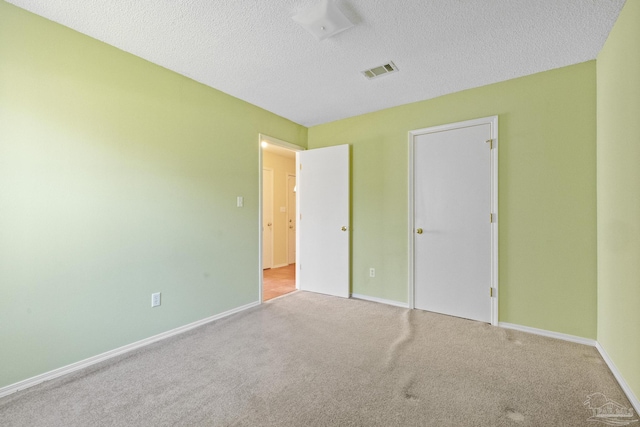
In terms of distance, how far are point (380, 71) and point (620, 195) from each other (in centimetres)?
201

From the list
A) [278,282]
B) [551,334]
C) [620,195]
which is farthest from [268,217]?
[620,195]

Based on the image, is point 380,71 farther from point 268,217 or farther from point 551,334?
point 268,217

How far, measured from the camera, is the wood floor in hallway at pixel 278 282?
3925mm

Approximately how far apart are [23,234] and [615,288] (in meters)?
4.00

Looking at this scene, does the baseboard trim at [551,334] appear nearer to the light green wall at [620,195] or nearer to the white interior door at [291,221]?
the light green wall at [620,195]

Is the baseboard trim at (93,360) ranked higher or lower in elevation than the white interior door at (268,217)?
lower

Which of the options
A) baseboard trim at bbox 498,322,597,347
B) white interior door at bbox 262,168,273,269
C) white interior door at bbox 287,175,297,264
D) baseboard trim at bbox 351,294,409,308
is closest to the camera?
baseboard trim at bbox 498,322,597,347

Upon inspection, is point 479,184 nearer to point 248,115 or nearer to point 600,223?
point 600,223

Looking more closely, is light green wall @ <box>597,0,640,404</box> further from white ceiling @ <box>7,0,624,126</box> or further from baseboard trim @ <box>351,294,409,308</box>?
baseboard trim @ <box>351,294,409,308</box>

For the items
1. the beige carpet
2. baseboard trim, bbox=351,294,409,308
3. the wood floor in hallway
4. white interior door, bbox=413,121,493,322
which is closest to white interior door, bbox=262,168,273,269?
the wood floor in hallway

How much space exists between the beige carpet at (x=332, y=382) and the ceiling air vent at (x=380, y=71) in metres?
2.43

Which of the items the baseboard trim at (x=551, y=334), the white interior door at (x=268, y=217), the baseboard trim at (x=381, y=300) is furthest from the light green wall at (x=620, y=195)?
the white interior door at (x=268, y=217)

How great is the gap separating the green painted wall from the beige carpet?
1.13 feet

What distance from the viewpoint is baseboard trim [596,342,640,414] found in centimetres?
157
